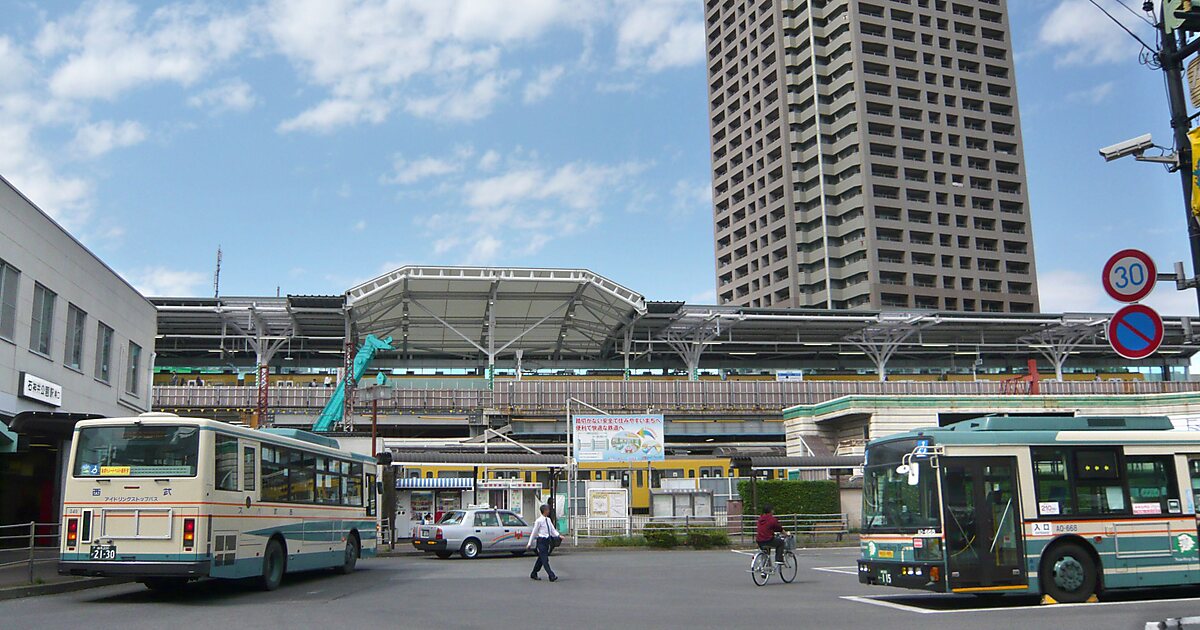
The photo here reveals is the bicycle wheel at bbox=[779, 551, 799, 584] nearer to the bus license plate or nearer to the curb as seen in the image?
the bus license plate

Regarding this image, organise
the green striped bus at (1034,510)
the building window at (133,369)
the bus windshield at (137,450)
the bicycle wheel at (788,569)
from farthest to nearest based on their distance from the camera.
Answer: the building window at (133,369) → the bicycle wheel at (788,569) → the bus windshield at (137,450) → the green striped bus at (1034,510)

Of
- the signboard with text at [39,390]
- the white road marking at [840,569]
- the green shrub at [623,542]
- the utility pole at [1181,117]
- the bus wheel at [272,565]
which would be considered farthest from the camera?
the green shrub at [623,542]

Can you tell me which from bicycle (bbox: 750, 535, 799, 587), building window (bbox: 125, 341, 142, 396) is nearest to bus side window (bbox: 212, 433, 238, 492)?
bicycle (bbox: 750, 535, 799, 587)

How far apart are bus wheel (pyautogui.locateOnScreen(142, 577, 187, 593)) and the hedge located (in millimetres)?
22980

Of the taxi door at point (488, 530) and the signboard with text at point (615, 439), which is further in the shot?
the signboard with text at point (615, 439)

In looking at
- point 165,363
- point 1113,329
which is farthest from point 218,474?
point 165,363

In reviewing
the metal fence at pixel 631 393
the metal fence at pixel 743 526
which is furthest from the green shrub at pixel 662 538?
the metal fence at pixel 631 393

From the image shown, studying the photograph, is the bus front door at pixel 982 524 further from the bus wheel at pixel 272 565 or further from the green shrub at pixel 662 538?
the green shrub at pixel 662 538

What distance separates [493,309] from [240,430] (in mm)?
40467

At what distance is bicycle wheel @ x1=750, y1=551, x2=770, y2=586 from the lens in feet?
63.2

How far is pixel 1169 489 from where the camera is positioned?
15742mm

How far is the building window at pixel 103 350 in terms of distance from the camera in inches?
1149

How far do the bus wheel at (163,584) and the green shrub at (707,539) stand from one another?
19.2 meters

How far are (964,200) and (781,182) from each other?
65.4 feet
